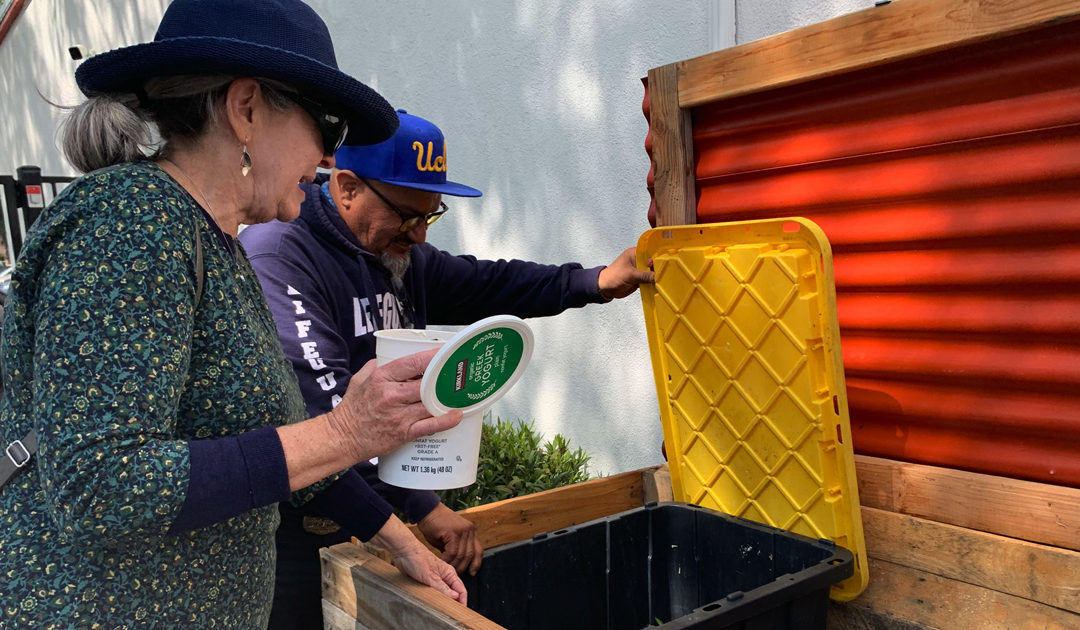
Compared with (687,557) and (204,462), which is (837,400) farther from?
(204,462)

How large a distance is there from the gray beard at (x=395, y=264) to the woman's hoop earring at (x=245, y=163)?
44.2 inches

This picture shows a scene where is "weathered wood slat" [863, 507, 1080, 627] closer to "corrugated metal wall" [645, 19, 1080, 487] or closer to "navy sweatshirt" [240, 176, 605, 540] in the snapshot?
"corrugated metal wall" [645, 19, 1080, 487]

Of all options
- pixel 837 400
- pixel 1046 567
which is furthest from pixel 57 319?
pixel 1046 567

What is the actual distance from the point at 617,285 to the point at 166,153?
1453mm

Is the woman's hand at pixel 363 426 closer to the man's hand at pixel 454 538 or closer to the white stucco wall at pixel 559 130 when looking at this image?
the man's hand at pixel 454 538

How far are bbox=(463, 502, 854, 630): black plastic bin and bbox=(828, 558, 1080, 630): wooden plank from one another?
18 centimetres

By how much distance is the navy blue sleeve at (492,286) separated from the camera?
2.96 meters

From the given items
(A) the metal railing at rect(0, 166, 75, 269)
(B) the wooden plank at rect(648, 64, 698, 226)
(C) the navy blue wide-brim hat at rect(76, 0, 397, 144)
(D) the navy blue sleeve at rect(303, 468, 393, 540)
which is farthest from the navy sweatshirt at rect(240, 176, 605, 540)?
(A) the metal railing at rect(0, 166, 75, 269)

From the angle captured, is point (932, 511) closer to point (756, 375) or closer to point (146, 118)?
point (756, 375)

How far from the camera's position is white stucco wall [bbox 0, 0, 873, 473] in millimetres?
4328

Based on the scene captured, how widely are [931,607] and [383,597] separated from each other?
1219mm

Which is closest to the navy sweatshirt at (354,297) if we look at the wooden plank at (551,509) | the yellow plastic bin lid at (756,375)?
the wooden plank at (551,509)

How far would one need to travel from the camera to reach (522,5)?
5035 mm

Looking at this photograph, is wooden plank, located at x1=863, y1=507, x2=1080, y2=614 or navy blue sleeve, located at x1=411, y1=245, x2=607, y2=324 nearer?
wooden plank, located at x1=863, y1=507, x2=1080, y2=614
